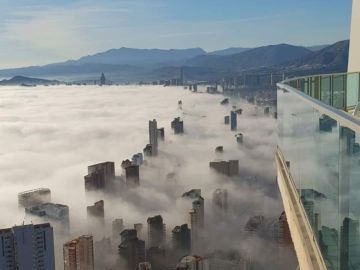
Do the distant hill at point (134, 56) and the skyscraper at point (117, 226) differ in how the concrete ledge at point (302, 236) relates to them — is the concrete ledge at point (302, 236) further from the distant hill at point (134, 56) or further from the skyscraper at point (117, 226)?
the distant hill at point (134, 56)

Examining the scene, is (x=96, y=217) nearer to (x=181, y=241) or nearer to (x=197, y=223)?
(x=197, y=223)

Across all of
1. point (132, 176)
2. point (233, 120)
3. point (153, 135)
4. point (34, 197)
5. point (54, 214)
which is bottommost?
point (34, 197)

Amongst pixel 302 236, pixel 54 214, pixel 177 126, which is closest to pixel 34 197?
pixel 54 214

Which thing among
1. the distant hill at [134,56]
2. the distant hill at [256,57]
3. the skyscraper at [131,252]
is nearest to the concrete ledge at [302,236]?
the skyscraper at [131,252]

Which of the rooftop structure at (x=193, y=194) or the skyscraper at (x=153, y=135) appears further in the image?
the skyscraper at (x=153, y=135)

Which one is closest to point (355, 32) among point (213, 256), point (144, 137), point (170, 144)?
point (213, 256)

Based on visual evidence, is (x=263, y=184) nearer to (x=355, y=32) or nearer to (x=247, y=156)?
(x=247, y=156)
